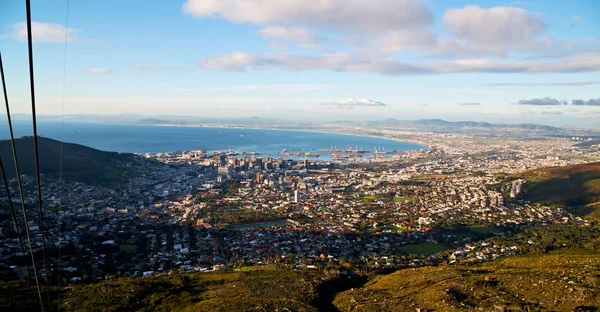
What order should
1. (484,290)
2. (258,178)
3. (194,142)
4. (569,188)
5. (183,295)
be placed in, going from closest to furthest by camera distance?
(484,290)
(183,295)
(569,188)
(258,178)
(194,142)

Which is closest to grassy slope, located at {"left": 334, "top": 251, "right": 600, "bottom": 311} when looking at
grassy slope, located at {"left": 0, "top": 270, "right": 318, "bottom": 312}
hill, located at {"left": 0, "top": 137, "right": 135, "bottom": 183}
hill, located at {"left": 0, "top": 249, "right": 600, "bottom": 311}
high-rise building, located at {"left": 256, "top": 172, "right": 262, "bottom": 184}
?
hill, located at {"left": 0, "top": 249, "right": 600, "bottom": 311}

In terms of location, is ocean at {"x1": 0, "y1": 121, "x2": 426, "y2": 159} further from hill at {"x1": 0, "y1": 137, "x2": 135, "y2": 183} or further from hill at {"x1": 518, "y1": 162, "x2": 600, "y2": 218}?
hill at {"x1": 518, "y1": 162, "x2": 600, "y2": 218}

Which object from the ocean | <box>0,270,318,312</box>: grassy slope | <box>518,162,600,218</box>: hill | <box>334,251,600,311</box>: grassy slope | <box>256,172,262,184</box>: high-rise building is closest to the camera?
<box>334,251,600,311</box>: grassy slope

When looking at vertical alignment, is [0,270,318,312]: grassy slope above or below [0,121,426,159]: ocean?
below

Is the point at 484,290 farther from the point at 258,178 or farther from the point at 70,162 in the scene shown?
the point at 70,162

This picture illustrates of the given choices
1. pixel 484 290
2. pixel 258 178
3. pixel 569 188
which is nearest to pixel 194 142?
pixel 258 178

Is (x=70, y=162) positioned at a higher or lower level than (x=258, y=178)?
higher
